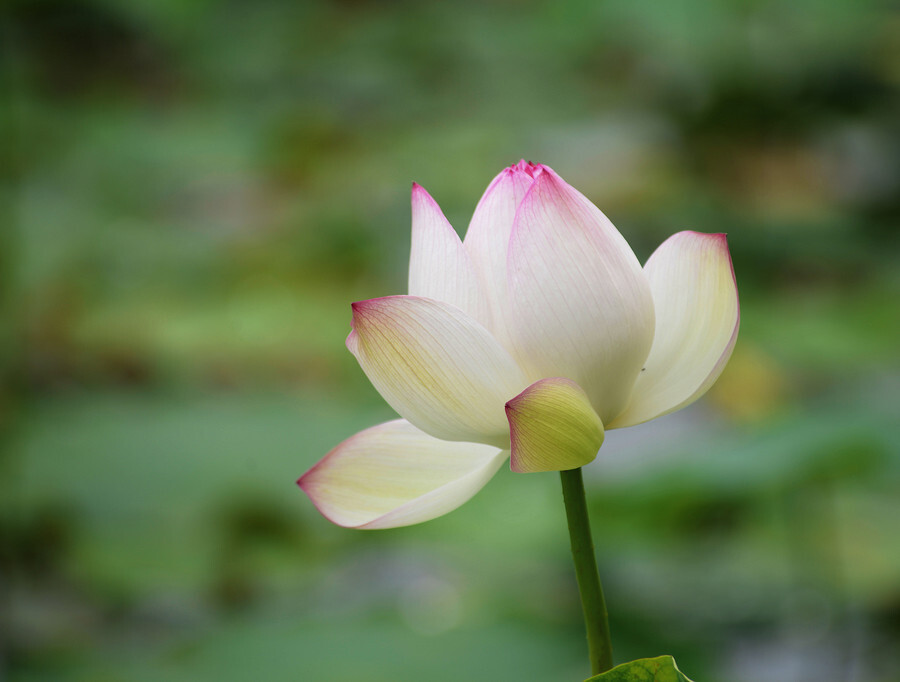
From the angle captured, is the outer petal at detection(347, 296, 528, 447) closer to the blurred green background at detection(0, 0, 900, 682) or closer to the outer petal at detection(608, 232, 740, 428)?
the outer petal at detection(608, 232, 740, 428)

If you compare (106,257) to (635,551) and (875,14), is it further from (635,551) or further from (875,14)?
(875,14)

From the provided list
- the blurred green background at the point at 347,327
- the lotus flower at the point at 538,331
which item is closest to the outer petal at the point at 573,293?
the lotus flower at the point at 538,331

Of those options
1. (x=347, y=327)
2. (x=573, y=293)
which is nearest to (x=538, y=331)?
(x=573, y=293)

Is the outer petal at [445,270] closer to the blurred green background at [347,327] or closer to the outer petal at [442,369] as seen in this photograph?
the outer petal at [442,369]

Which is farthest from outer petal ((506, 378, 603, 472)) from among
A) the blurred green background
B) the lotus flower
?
the blurred green background

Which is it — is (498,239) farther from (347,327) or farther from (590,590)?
(347,327)

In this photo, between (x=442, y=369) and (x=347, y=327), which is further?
(x=347, y=327)
